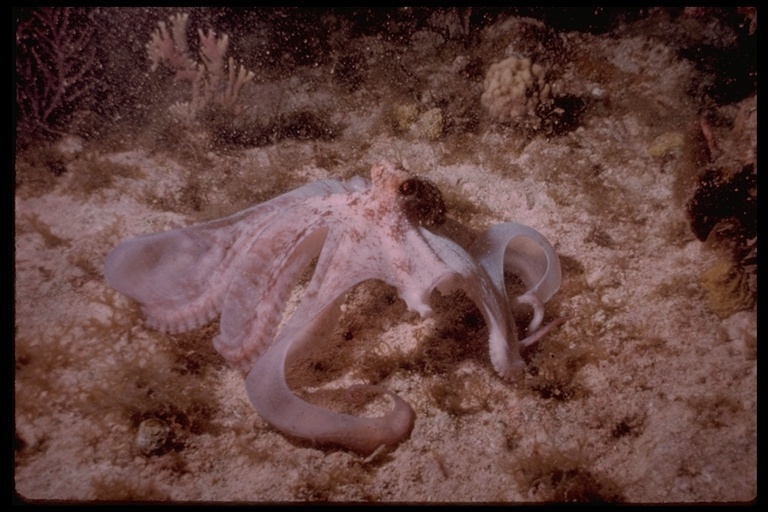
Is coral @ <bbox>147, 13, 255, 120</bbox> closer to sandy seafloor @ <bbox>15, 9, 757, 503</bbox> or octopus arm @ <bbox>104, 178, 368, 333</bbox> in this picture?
sandy seafloor @ <bbox>15, 9, 757, 503</bbox>

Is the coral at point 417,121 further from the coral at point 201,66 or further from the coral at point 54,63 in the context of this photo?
the coral at point 54,63

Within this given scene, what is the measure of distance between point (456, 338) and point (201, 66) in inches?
203

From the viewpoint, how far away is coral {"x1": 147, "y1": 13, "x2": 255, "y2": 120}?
5.54m

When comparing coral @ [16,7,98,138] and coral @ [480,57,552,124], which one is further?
coral @ [16,7,98,138]

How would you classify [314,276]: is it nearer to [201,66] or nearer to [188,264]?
[188,264]

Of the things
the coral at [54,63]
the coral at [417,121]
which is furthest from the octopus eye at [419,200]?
the coral at [54,63]

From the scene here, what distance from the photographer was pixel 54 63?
5.75 m

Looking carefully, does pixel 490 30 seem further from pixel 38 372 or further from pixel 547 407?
pixel 38 372

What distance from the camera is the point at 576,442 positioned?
9.27 feet

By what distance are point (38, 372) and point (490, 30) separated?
6407 millimetres

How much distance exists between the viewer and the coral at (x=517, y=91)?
4.68 m

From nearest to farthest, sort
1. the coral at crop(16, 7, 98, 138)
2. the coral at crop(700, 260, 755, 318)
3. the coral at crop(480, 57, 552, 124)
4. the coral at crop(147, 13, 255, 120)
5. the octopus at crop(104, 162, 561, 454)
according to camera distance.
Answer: the octopus at crop(104, 162, 561, 454) < the coral at crop(700, 260, 755, 318) < the coral at crop(480, 57, 552, 124) < the coral at crop(16, 7, 98, 138) < the coral at crop(147, 13, 255, 120)

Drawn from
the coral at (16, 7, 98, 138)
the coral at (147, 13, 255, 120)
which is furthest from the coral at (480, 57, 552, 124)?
the coral at (16, 7, 98, 138)

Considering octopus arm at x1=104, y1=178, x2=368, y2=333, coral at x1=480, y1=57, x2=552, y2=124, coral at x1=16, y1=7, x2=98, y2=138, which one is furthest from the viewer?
coral at x1=16, y1=7, x2=98, y2=138
